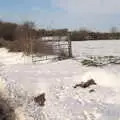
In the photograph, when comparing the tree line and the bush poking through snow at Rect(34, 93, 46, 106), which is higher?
the tree line

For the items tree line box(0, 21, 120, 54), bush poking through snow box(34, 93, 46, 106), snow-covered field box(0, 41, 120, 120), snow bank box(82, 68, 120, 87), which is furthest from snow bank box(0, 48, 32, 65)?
bush poking through snow box(34, 93, 46, 106)

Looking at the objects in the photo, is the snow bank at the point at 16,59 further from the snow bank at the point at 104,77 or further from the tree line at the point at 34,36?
the snow bank at the point at 104,77

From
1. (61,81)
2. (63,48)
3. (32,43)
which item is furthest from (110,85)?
(32,43)

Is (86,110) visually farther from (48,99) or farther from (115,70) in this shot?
(115,70)

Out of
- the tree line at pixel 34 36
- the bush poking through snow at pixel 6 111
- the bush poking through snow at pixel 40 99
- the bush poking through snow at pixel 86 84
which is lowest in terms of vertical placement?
the bush poking through snow at pixel 6 111

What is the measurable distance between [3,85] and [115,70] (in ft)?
16.8

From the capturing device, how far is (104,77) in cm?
1413

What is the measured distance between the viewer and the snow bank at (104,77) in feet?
43.9

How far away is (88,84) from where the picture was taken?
12938mm

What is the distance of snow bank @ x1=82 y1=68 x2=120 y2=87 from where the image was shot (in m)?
13.4

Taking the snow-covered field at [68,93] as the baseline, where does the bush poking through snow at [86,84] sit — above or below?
above

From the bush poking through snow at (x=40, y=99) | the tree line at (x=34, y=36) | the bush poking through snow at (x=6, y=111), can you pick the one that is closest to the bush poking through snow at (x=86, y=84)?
the bush poking through snow at (x=40, y=99)

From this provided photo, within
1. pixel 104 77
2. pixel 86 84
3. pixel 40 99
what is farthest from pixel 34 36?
pixel 40 99

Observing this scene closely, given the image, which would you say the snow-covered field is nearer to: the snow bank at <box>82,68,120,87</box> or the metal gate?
the snow bank at <box>82,68,120,87</box>
